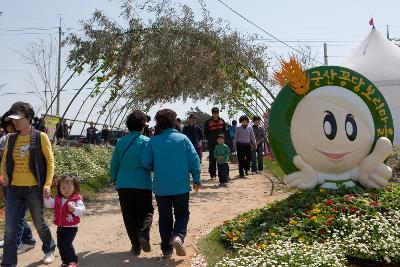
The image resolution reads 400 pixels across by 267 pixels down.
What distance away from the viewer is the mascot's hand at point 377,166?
22.4 feet

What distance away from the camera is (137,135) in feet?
19.1

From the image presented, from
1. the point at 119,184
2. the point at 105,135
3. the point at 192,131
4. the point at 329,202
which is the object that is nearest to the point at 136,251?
the point at 119,184

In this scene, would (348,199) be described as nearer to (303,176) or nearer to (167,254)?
(303,176)

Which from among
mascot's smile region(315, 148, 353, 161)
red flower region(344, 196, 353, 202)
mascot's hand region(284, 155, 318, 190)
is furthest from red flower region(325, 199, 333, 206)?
mascot's smile region(315, 148, 353, 161)

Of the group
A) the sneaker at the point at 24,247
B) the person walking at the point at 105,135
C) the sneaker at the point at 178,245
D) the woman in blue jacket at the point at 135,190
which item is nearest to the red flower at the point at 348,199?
the sneaker at the point at 178,245

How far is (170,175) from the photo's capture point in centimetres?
550

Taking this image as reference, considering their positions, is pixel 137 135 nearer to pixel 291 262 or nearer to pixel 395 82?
pixel 291 262

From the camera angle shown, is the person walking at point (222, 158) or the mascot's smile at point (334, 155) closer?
the mascot's smile at point (334, 155)

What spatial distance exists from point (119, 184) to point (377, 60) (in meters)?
14.7

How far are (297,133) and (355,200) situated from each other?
4.14 feet

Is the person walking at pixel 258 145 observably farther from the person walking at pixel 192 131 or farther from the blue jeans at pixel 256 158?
the person walking at pixel 192 131

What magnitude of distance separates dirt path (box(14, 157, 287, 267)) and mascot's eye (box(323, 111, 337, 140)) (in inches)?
83.3

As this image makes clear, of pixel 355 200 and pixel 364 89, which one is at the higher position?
pixel 364 89

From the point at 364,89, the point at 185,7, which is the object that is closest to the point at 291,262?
the point at 364,89
